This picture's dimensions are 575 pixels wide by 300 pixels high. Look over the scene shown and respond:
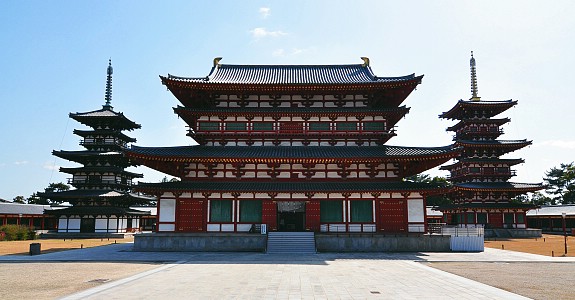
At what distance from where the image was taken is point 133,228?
5794 centimetres

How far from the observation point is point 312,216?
31844 millimetres

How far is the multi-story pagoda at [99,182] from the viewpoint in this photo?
50938 millimetres

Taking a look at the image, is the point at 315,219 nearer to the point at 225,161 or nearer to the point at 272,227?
the point at 272,227

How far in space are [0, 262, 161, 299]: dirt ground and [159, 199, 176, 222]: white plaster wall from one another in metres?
8.08

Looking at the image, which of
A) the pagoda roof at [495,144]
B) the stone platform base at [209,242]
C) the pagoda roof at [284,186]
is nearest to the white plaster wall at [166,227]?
the stone platform base at [209,242]

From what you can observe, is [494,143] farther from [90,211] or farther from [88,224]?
[88,224]

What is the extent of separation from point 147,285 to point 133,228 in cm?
4539

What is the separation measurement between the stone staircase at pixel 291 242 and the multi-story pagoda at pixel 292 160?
1.31 metres

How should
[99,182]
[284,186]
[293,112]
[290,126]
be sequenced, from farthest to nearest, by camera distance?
[99,182] → [290,126] → [293,112] → [284,186]

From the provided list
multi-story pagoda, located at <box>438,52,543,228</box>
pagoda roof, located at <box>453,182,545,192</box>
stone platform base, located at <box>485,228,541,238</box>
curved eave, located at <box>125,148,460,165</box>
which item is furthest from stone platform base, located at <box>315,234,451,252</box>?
stone platform base, located at <box>485,228,541,238</box>

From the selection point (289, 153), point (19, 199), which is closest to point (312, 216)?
point (289, 153)

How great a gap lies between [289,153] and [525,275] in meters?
17.9

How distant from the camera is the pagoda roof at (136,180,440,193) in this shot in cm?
3042

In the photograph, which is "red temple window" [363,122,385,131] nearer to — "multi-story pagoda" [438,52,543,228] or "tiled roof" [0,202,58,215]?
"multi-story pagoda" [438,52,543,228]
